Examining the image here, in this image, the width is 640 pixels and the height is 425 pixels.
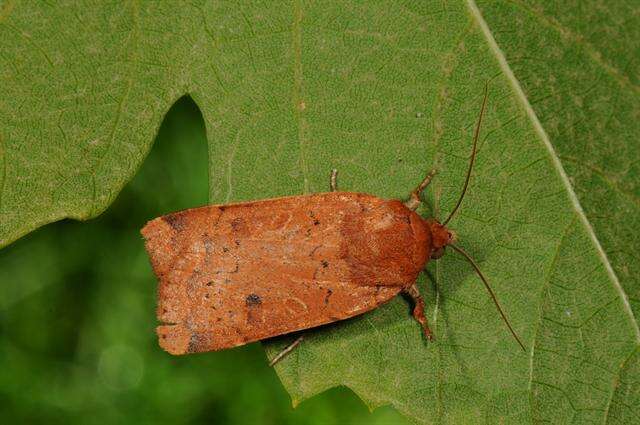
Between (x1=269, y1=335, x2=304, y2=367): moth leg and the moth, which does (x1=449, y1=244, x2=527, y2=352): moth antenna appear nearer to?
the moth

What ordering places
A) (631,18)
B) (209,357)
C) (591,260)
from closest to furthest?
(631,18), (591,260), (209,357)

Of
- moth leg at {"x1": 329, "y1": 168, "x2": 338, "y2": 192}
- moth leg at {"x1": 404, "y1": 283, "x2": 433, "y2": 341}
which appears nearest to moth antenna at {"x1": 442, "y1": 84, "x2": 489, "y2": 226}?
moth leg at {"x1": 404, "y1": 283, "x2": 433, "y2": 341}

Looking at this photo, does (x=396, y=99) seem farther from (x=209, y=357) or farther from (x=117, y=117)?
(x=209, y=357)

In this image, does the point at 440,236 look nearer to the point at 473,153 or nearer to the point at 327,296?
the point at 473,153

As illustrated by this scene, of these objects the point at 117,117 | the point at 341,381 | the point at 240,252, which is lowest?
the point at 341,381

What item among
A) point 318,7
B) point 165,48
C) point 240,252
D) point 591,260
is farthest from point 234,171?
point 591,260

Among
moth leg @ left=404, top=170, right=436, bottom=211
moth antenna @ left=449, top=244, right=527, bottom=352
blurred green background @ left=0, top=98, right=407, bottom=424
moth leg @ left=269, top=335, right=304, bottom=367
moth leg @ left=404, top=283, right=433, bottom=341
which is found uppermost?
moth leg @ left=404, top=170, right=436, bottom=211
